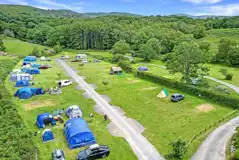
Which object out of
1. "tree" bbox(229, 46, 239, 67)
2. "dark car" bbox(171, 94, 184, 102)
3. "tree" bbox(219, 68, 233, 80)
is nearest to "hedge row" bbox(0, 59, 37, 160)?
"dark car" bbox(171, 94, 184, 102)

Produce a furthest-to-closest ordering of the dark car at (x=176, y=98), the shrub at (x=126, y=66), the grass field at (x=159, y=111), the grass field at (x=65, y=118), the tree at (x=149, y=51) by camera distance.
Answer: the tree at (x=149, y=51)
the shrub at (x=126, y=66)
the dark car at (x=176, y=98)
the grass field at (x=159, y=111)
the grass field at (x=65, y=118)

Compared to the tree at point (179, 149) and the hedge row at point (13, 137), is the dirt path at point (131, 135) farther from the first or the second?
the hedge row at point (13, 137)

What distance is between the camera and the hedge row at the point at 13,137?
71.6ft

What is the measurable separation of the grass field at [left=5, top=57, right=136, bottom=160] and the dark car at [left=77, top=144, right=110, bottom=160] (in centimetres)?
72

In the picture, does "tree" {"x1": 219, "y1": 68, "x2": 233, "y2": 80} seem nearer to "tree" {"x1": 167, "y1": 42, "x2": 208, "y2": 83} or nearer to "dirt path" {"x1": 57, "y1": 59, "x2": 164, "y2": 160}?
"tree" {"x1": 167, "y1": 42, "x2": 208, "y2": 83}

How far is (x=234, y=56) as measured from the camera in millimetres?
72438

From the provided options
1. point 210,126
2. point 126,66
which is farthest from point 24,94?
point 126,66

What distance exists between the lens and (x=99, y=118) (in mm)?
31812

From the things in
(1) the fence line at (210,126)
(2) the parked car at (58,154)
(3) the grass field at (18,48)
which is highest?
(1) the fence line at (210,126)

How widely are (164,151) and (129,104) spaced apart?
15012 millimetres

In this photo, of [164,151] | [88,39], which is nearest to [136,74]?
[164,151]

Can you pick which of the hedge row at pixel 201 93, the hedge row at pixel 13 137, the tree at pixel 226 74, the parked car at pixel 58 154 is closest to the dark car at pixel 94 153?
the parked car at pixel 58 154

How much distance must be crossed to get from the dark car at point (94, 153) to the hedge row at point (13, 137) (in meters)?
4.63

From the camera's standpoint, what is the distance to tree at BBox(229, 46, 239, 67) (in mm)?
71881
